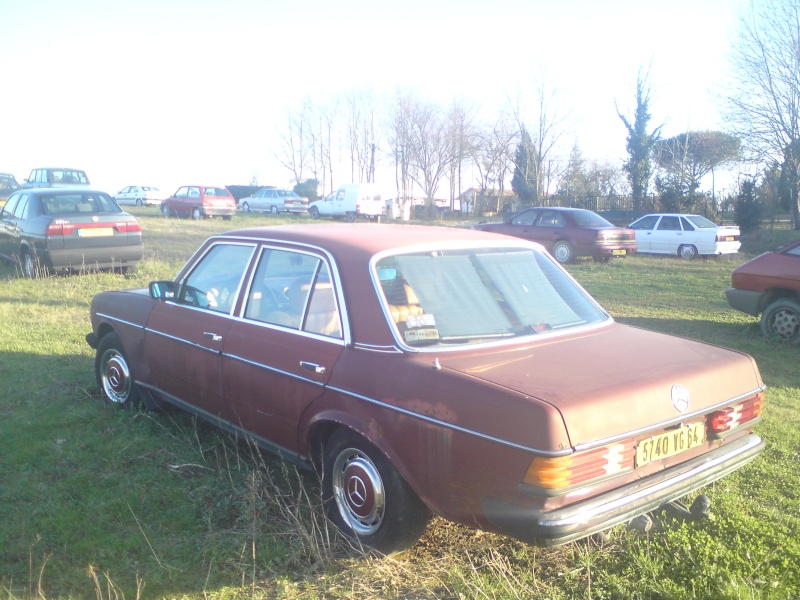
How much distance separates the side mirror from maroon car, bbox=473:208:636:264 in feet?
42.7

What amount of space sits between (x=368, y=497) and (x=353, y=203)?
32683 millimetres

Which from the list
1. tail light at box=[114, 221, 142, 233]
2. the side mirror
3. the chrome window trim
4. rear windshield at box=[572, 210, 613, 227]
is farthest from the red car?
the chrome window trim

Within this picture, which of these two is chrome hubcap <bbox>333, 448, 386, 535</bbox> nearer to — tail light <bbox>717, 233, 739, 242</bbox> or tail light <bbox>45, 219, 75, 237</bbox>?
tail light <bbox>45, 219, 75, 237</bbox>

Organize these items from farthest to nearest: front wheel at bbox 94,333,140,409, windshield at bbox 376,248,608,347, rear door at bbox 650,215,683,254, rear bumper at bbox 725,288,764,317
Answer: rear door at bbox 650,215,683,254 < rear bumper at bbox 725,288,764,317 < front wheel at bbox 94,333,140,409 < windshield at bbox 376,248,608,347

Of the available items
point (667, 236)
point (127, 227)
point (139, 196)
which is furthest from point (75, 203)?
point (139, 196)

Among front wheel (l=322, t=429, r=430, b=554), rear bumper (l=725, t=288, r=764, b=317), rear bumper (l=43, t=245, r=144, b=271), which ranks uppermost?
rear bumper (l=43, t=245, r=144, b=271)

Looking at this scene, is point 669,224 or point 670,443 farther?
point 669,224

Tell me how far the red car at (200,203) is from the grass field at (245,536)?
25368 mm

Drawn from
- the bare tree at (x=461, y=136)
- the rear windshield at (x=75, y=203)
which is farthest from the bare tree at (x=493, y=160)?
the rear windshield at (x=75, y=203)

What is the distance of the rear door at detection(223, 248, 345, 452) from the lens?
3.80 m

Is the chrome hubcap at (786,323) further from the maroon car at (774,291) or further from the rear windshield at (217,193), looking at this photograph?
the rear windshield at (217,193)

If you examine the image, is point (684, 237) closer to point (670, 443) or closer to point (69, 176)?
point (670, 443)

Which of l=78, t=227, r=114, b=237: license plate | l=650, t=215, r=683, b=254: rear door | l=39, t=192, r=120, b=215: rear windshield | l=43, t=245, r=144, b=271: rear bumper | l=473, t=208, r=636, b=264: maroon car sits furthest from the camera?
l=650, t=215, r=683, b=254: rear door

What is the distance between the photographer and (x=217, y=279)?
4.88 metres
